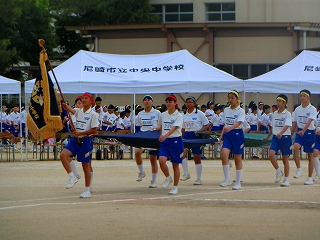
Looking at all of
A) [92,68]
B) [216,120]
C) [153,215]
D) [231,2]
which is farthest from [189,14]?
[153,215]

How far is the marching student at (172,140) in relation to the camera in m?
14.5

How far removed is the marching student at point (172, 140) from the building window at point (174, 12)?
129 feet

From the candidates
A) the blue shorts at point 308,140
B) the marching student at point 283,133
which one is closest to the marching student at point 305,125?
the blue shorts at point 308,140

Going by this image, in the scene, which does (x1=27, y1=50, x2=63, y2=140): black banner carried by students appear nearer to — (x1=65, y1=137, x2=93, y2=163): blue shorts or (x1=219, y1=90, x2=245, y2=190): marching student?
(x1=65, y1=137, x2=93, y2=163): blue shorts

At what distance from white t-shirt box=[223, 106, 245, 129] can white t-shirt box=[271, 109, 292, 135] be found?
1.00m

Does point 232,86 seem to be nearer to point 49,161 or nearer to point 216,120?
point 216,120

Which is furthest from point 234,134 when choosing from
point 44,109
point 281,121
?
point 44,109

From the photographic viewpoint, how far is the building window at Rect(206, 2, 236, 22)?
2044 inches

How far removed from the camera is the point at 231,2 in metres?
51.8

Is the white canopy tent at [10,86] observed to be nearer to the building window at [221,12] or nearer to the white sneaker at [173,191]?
the white sneaker at [173,191]

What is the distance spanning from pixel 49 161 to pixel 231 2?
28.9 metres

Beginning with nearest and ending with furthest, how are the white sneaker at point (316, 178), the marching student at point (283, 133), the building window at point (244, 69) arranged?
the marching student at point (283, 133) → the white sneaker at point (316, 178) → the building window at point (244, 69)

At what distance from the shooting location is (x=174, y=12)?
5438 cm

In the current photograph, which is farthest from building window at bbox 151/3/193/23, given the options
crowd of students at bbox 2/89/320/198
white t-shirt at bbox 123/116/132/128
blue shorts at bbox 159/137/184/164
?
blue shorts at bbox 159/137/184/164
